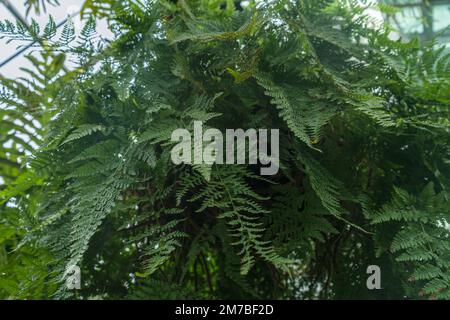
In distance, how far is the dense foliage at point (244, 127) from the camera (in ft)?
1.85

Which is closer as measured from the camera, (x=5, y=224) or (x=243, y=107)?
(x=243, y=107)

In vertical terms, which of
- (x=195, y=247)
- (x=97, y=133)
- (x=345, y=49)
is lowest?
(x=195, y=247)

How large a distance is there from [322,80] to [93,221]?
1.13 feet

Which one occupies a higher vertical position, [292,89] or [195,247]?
[292,89]

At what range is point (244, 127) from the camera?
63 centimetres

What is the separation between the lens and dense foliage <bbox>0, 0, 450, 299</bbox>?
563 mm

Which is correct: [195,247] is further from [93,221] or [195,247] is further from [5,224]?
[5,224]

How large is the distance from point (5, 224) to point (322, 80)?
1.75 ft

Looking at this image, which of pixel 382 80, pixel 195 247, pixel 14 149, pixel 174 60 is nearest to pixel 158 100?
pixel 174 60

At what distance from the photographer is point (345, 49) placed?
614 millimetres

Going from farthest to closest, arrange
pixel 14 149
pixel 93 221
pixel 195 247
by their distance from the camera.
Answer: pixel 14 149 < pixel 195 247 < pixel 93 221

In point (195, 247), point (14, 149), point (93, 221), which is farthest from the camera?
point (14, 149)

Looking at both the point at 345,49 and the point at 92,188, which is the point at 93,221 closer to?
the point at 92,188

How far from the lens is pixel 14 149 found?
998 mm
